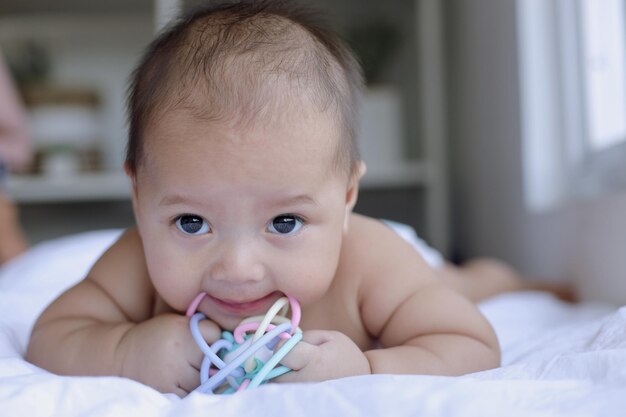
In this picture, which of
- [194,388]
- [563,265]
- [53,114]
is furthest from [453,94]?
[194,388]

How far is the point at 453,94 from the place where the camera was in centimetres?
284

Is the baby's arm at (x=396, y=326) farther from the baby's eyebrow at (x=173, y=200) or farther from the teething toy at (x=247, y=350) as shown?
the baby's eyebrow at (x=173, y=200)

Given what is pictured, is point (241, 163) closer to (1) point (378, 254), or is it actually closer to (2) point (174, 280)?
(2) point (174, 280)

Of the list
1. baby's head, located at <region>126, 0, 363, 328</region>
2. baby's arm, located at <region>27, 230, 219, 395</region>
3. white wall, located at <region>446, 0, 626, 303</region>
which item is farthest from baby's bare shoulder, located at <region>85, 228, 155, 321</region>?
white wall, located at <region>446, 0, 626, 303</region>

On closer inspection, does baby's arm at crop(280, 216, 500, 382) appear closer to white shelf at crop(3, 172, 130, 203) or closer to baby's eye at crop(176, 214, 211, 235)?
baby's eye at crop(176, 214, 211, 235)

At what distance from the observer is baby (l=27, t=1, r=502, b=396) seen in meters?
0.69

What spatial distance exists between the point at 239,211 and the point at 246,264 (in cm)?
5

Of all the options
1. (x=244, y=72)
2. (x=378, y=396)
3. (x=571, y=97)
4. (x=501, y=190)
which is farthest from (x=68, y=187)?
(x=378, y=396)

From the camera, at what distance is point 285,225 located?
0.71 meters

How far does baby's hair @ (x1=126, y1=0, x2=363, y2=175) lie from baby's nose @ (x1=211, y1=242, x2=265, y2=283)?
111mm

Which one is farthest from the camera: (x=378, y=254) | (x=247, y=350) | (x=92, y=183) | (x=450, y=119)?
(x=450, y=119)

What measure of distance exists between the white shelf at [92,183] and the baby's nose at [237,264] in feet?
6.86

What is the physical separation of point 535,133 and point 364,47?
1.28 metres

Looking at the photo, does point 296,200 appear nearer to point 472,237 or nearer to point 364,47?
point 472,237
